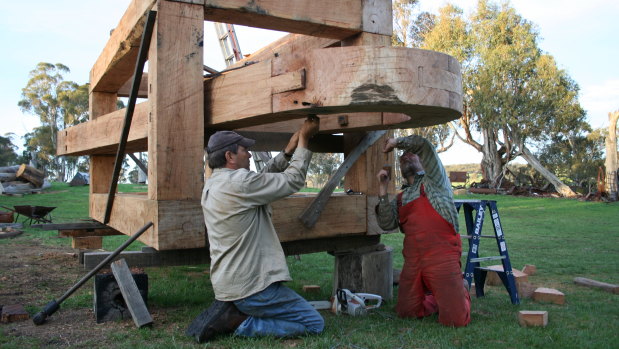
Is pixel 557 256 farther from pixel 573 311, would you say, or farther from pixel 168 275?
pixel 168 275

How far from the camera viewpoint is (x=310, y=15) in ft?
12.1

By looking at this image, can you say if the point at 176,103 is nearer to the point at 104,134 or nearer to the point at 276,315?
the point at 104,134

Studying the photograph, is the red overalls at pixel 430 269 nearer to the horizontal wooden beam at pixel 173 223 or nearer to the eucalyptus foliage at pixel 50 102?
the horizontal wooden beam at pixel 173 223

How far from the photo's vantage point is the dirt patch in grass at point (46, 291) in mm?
3658

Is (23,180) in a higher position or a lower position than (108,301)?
→ higher

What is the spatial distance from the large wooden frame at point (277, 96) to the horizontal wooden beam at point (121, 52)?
2 cm

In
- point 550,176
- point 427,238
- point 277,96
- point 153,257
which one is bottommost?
point 153,257

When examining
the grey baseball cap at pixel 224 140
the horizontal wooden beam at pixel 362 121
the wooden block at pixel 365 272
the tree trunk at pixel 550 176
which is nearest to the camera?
the grey baseball cap at pixel 224 140

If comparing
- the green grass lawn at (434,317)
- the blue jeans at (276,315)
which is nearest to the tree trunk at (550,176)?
the green grass lawn at (434,317)

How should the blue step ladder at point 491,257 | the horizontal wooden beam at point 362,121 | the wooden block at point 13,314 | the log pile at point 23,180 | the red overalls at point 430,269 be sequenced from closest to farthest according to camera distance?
the horizontal wooden beam at point 362,121 < the red overalls at point 430,269 < the wooden block at point 13,314 < the blue step ladder at point 491,257 < the log pile at point 23,180

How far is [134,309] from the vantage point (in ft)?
12.5

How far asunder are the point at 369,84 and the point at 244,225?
1255 millimetres

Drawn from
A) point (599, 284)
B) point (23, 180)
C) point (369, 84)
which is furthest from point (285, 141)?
point (23, 180)

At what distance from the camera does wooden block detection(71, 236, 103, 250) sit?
7008 mm
